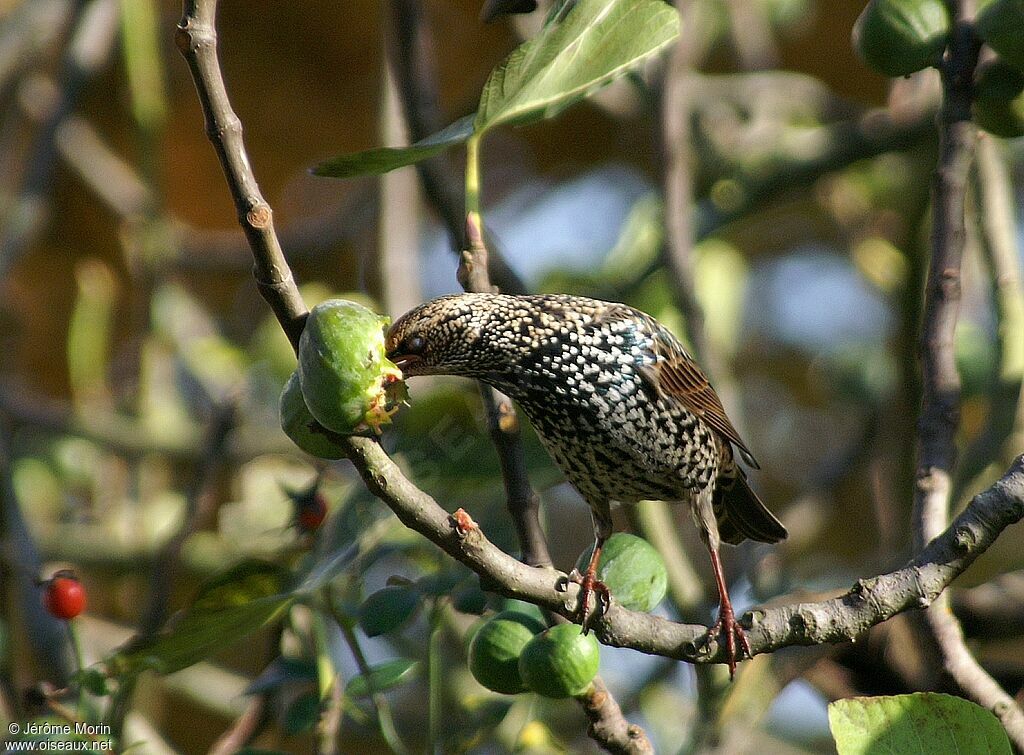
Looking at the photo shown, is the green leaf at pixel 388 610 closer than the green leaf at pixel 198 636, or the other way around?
the green leaf at pixel 198 636

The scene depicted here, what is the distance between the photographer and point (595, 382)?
9.33ft

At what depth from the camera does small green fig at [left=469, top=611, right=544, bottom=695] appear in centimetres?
205

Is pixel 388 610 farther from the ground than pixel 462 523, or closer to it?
closer to it

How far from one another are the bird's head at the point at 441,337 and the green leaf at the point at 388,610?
0.53 meters

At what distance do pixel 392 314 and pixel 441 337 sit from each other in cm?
112

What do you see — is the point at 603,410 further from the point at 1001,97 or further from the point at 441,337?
the point at 1001,97

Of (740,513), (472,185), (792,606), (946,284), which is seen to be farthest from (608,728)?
(740,513)

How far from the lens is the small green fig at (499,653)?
2049mm

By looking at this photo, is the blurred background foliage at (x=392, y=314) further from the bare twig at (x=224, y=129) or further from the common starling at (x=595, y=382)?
the bare twig at (x=224, y=129)

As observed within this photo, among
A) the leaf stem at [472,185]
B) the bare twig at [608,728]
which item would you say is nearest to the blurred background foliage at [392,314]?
the bare twig at [608,728]

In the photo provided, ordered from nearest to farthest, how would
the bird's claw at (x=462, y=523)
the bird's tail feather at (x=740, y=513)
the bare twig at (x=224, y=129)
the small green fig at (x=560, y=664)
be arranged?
the bare twig at (x=224, y=129) → the bird's claw at (x=462, y=523) → the small green fig at (x=560, y=664) → the bird's tail feather at (x=740, y=513)

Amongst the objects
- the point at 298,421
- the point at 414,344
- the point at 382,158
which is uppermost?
the point at 382,158

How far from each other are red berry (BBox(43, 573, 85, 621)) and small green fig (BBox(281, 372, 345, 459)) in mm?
810

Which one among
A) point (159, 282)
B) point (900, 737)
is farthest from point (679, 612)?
point (159, 282)
